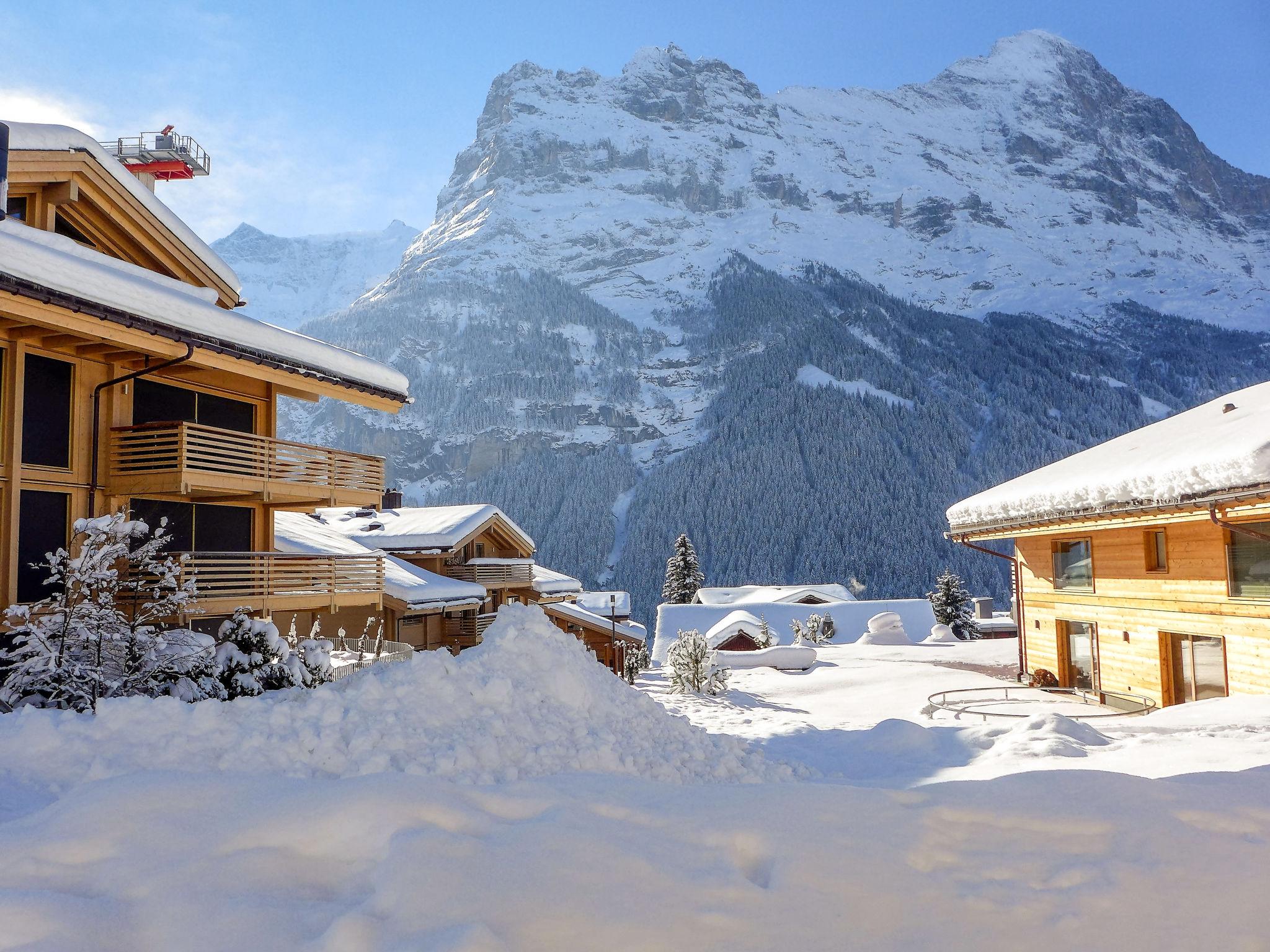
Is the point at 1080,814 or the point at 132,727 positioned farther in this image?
the point at 132,727

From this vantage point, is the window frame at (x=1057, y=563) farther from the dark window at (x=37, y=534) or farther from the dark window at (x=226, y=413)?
the dark window at (x=37, y=534)

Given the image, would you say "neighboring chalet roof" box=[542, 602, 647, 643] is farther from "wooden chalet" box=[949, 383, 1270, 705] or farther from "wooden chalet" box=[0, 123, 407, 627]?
"wooden chalet" box=[0, 123, 407, 627]

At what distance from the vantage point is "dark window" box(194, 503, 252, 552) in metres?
14.3

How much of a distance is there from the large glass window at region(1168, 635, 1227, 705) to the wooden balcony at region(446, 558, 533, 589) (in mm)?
19064

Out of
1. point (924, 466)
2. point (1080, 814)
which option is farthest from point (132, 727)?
point (924, 466)

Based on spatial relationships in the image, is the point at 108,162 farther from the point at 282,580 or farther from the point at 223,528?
the point at 282,580

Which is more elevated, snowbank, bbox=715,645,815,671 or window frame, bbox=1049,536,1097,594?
window frame, bbox=1049,536,1097,594

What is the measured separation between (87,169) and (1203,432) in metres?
20.2

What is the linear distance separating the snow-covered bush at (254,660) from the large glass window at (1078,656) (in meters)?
16.7

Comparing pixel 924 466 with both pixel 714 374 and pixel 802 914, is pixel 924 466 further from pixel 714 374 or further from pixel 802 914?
pixel 802 914

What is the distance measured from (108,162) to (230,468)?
17.4ft

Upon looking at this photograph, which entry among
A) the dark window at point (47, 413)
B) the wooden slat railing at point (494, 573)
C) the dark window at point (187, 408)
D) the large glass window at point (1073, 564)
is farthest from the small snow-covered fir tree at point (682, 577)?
the dark window at point (47, 413)

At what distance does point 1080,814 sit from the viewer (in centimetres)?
511

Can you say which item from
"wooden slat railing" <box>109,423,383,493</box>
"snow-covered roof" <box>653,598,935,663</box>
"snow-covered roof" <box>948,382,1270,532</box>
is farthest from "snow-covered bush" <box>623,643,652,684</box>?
"wooden slat railing" <box>109,423,383,493</box>
